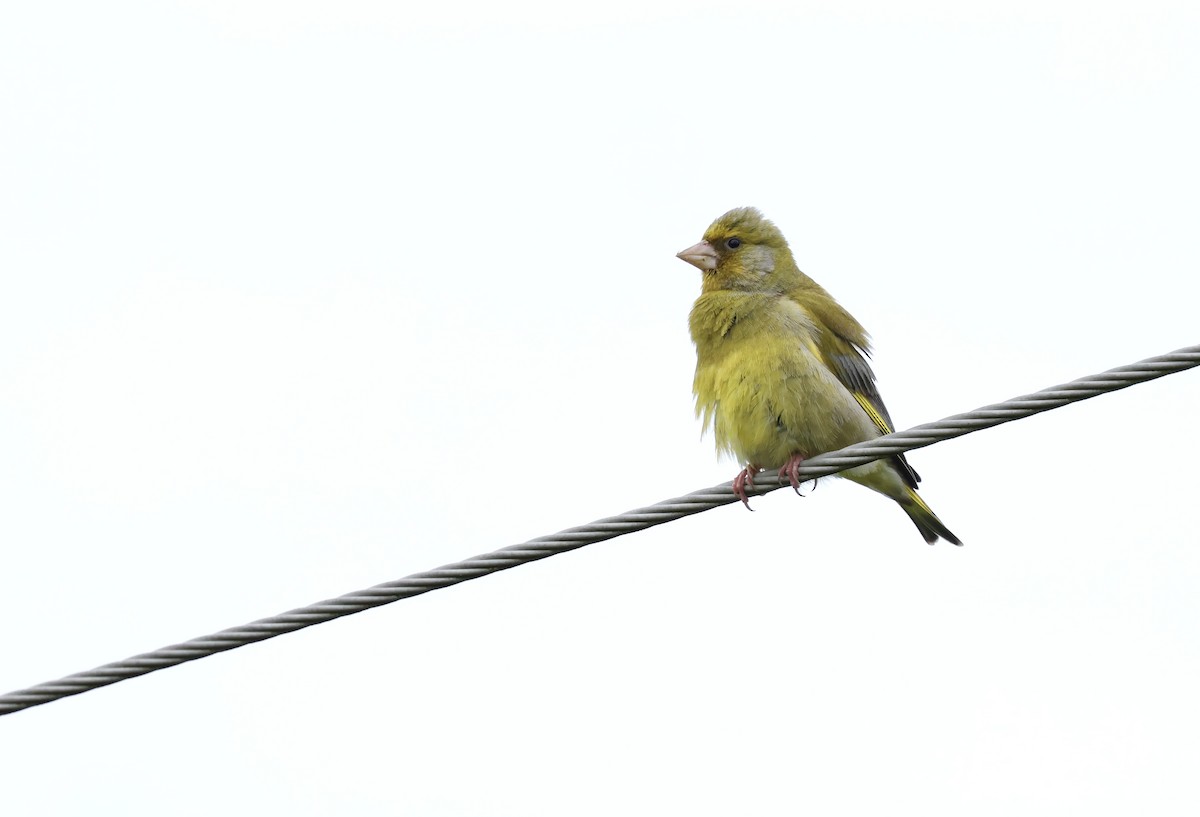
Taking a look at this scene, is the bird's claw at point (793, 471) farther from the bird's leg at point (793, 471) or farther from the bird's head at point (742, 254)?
the bird's head at point (742, 254)

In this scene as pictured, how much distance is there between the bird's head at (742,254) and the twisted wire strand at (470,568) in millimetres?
3005

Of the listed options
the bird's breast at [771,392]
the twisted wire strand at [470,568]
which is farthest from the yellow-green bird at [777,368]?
the twisted wire strand at [470,568]

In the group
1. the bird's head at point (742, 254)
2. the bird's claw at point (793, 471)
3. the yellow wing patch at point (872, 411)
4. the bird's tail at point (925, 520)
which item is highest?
the bird's head at point (742, 254)

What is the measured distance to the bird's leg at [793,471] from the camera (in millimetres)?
7445

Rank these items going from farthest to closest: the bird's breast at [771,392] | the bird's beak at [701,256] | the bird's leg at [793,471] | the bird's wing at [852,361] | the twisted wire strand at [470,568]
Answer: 1. the bird's beak at [701,256]
2. the bird's wing at [852,361]
3. the bird's breast at [771,392]
4. the bird's leg at [793,471]
5. the twisted wire strand at [470,568]

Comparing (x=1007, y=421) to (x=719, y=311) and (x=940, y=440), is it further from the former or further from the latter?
(x=719, y=311)

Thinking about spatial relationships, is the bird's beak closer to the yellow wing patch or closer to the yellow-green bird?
the yellow-green bird

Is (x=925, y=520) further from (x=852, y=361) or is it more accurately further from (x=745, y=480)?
(x=745, y=480)

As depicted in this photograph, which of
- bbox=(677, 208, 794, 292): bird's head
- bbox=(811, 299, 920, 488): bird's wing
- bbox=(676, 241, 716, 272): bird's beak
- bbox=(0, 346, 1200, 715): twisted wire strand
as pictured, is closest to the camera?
bbox=(0, 346, 1200, 715): twisted wire strand

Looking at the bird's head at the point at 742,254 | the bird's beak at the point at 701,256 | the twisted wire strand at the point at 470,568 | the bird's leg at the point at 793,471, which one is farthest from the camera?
the bird's beak at the point at 701,256

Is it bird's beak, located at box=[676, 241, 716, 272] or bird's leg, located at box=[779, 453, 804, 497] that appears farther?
bird's beak, located at box=[676, 241, 716, 272]

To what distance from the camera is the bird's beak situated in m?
8.74

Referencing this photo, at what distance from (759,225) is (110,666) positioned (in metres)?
4.79

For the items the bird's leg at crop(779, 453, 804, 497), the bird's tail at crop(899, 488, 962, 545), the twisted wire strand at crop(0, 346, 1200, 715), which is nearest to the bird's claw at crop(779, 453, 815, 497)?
the bird's leg at crop(779, 453, 804, 497)
